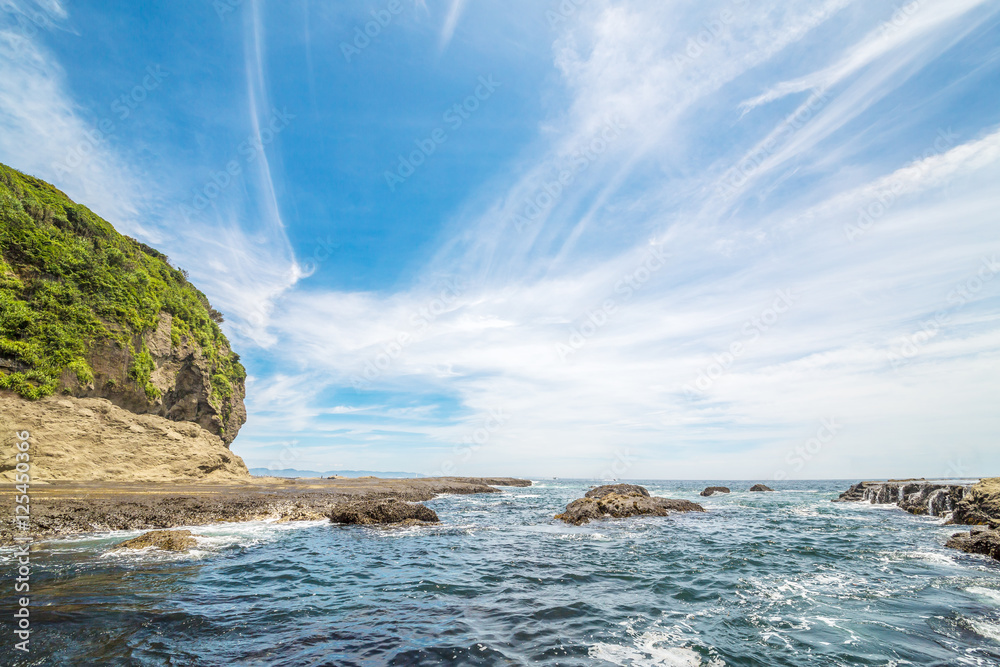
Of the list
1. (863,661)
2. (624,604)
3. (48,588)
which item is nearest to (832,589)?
(863,661)

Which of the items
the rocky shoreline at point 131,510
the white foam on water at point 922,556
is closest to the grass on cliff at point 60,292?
the rocky shoreline at point 131,510

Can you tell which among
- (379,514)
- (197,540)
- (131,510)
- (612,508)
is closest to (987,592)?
(612,508)

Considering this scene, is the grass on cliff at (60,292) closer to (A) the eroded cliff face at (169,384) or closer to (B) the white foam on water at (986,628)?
(A) the eroded cliff face at (169,384)

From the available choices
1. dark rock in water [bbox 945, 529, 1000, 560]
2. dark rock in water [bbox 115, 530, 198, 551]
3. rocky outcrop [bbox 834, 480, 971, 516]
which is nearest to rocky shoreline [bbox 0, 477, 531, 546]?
dark rock in water [bbox 115, 530, 198, 551]

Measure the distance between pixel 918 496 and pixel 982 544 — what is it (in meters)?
26.0

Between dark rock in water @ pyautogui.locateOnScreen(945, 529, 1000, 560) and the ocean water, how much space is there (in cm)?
93

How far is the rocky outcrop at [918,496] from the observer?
29.6 meters

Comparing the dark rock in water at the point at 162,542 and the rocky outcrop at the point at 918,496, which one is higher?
the dark rock in water at the point at 162,542

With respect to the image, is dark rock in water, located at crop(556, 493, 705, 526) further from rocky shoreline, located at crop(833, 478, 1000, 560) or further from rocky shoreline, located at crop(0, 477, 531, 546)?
rocky shoreline, located at crop(0, 477, 531, 546)

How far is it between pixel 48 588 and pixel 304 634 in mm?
6952

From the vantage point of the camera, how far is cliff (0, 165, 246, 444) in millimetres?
27359

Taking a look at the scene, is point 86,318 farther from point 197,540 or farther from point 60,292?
point 197,540

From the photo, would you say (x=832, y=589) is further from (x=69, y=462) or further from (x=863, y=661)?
(x=69, y=462)

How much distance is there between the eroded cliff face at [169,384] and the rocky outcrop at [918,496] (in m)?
62.0
